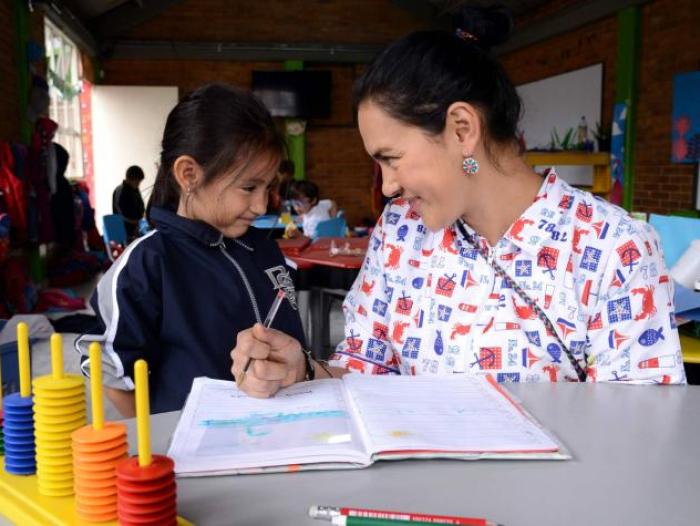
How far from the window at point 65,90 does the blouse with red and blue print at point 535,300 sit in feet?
22.6

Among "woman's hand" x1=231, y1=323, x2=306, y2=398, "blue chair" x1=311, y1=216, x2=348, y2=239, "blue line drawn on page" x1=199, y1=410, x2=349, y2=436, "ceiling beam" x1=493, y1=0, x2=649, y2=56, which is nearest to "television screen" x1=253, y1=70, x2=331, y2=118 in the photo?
"ceiling beam" x1=493, y1=0, x2=649, y2=56

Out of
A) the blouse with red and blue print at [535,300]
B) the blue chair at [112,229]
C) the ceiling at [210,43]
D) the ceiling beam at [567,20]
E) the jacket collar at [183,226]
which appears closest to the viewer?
the blouse with red and blue print at [535,300]

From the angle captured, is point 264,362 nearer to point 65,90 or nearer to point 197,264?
point 197,264

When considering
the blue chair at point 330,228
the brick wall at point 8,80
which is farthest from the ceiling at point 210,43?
the blue chair at point 330,228

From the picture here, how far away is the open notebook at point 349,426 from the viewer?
0.79 m

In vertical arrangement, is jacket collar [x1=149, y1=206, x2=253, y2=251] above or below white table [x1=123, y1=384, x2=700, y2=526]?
Result: above

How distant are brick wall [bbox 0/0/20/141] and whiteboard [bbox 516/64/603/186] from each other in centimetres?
478

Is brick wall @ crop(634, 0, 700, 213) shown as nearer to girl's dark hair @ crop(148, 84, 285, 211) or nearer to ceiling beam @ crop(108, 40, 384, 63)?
ceiling beam @ crop(108, 40, 384, 63)

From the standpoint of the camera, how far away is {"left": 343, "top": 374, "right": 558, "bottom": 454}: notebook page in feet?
2.69

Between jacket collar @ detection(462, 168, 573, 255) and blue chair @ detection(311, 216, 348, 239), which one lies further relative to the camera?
blue chair @ detection(311, 216, 348, 239)

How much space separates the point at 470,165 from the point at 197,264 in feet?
1.97

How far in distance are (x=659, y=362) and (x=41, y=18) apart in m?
7.31

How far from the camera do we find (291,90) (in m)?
10.3

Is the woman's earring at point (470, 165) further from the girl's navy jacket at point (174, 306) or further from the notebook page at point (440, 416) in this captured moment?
the girl's navy jacket at point (174, 306)
